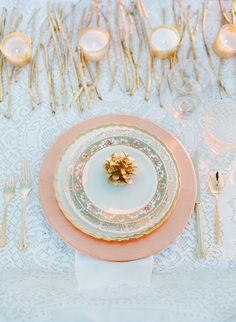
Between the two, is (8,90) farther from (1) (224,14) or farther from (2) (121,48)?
(1) (224,14)

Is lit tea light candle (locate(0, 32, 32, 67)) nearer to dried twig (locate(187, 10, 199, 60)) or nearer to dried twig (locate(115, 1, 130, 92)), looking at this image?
dried twig (locate(115, 1, 130, 92))

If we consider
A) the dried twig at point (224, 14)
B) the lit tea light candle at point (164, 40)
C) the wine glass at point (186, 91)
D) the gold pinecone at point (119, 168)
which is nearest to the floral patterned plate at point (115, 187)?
the gold pinecone at point (119, 168)

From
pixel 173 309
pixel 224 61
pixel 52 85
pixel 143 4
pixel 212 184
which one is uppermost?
pixel 143 4

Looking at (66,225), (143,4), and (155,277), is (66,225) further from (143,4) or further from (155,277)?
(143,4)

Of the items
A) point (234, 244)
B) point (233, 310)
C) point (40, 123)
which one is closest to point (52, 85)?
point (40, 123)

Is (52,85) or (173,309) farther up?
(52,85)

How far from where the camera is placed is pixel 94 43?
1.09m

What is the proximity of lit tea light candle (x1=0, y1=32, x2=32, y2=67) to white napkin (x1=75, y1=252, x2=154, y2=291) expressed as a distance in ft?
1.68

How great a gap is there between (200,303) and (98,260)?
0.83 feet

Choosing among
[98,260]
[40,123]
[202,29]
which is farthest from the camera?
[202,29]

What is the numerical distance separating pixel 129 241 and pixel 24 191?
0.86 ft

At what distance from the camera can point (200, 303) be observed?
0.94 meters

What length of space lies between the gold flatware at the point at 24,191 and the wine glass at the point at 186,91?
0.36 meters

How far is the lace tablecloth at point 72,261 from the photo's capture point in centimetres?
90
